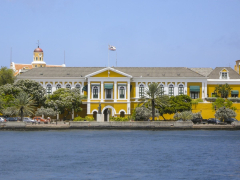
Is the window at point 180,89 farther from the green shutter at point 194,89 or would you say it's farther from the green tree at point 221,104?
the green tree at point 221,104

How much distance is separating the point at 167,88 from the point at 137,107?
9988 millimetres

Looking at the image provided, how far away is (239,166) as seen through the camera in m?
46.8

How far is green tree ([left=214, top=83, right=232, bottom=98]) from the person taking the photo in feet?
316

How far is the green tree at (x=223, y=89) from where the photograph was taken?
3797 inches

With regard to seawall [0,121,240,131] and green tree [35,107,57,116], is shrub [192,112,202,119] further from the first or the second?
green tree [35,107,57,116]

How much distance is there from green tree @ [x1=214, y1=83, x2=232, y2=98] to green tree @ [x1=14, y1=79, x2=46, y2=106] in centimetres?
3168

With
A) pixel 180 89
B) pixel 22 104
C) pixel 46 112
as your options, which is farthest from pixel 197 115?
pixel 22 104

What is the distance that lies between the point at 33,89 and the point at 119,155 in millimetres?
42395

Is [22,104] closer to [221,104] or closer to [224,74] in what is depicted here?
[221,104]

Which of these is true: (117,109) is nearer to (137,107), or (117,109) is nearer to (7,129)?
(137,107)

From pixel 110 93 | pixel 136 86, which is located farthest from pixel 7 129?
pixel 136 86

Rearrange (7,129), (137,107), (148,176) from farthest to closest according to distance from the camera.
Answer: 1. (137,107)
2. (7,129)
3. (148,176)

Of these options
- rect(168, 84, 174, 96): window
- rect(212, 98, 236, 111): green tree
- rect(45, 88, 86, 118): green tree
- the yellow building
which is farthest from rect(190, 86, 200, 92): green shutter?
rect(45, 88, 86, 118): green tree

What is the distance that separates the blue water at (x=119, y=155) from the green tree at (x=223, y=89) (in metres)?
21.9
